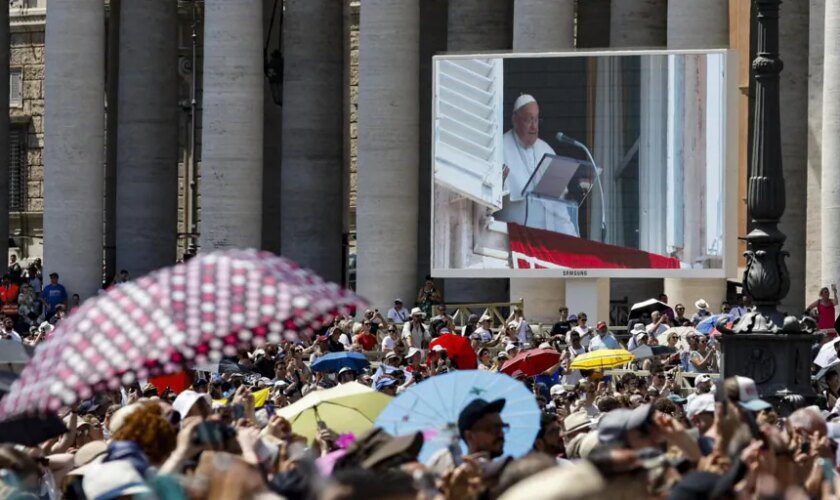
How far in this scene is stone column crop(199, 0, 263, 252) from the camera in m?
59.6

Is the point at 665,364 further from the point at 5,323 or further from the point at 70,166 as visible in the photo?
the point at 70,166

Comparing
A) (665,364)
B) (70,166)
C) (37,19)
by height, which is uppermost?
(37,19)

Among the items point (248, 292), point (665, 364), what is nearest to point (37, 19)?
point (665, 364)

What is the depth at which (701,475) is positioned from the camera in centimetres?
1128

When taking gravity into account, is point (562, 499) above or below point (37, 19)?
below

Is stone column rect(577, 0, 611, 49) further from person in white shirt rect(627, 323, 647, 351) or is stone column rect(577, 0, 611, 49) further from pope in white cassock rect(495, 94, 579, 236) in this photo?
person in white shirt rect(627, 323, 647, 351)

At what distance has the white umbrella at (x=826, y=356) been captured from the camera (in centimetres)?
3488

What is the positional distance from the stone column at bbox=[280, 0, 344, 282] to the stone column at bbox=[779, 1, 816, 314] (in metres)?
14.8

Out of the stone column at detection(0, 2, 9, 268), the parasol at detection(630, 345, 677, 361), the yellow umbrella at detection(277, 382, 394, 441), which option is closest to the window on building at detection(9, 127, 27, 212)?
the stone column at detection(0, 2, 9, 268)

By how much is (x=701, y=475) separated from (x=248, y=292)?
142 inches

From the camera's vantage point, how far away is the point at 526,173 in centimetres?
4953

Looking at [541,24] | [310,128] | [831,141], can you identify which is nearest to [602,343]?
[831,141]

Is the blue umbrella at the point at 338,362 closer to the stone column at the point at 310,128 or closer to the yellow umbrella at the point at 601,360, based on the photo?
the yellow umbrella at the point at 601,360

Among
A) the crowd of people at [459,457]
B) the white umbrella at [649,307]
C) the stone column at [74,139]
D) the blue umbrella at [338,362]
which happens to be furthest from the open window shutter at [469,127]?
the crowd of people at [459,457]
